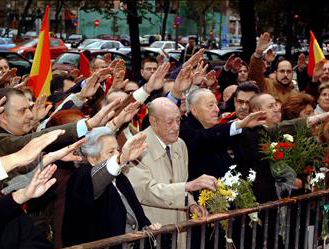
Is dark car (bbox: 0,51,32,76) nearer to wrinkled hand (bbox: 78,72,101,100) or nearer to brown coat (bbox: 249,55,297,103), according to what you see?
brown coat (bbox: 249,55,297,103)

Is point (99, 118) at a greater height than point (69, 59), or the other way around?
point (99, 118)

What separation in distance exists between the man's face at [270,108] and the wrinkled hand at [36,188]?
299 centimetres

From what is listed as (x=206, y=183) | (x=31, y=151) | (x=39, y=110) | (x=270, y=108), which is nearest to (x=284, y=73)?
(x=270, y=108)

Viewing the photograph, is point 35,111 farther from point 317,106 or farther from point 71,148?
point 317,106

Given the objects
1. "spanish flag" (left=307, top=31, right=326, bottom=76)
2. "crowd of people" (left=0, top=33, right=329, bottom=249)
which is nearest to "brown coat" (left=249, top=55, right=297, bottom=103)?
"spanish flag" (left=307, top=31, right=326, bottom=76)

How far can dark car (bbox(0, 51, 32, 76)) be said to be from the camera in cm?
2077

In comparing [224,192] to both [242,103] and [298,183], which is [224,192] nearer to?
[298,183]

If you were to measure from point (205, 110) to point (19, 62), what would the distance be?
16.1 meters

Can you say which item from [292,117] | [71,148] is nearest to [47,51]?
[292,117]

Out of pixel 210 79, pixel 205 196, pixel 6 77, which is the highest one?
pixel 6 77

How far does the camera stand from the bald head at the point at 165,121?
5547 mm

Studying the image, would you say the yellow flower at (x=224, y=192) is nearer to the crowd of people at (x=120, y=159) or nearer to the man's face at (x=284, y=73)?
the crowd of people at (x=120, y=159)

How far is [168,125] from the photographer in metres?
5.54

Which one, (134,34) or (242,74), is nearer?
(242,74)
